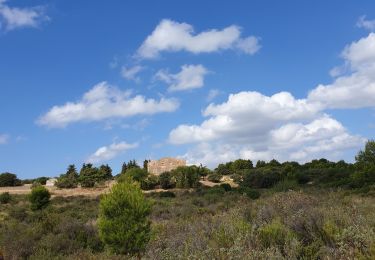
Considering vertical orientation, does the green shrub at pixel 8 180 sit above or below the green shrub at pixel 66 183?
above

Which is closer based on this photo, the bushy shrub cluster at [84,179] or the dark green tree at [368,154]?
the dark green tree at [368,154]

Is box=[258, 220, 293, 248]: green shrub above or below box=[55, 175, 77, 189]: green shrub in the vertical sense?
below

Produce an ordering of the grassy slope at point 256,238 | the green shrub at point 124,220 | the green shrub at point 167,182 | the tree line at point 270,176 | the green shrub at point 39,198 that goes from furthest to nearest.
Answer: the green shrub at point 167,182
the tree line at point 270,176
the green shrub at point 39,198
the green shrub at point 124,220
the grassy slope at point 256,238

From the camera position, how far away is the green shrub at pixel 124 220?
13.4m

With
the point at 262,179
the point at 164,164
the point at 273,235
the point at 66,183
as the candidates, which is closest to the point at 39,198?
the point at 262,179

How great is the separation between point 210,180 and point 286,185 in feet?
79.1

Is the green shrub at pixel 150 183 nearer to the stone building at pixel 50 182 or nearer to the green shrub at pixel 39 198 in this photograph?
the stone building at pixel 50 182

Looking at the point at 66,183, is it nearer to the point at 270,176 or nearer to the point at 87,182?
the point at 87,182

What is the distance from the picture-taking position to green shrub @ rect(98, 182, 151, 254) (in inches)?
527

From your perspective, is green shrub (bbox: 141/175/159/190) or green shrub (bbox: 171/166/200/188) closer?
green shrub (bbox: 171/166/200/188)

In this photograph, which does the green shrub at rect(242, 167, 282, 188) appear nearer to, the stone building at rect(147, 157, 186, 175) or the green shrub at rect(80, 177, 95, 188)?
the green shrub at rect(80, 177, 95, 188)

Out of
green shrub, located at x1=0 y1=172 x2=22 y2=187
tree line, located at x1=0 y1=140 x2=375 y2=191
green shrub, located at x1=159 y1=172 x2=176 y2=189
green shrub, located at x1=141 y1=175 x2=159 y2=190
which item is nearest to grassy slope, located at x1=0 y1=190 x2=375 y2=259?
tree line, located at x1=0 y1=140 x2=375 y2=191

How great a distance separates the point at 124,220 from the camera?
13758 millimetres

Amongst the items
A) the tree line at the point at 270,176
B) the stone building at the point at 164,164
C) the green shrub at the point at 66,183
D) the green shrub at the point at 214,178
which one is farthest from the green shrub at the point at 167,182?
the stone building at the point at 164,164
